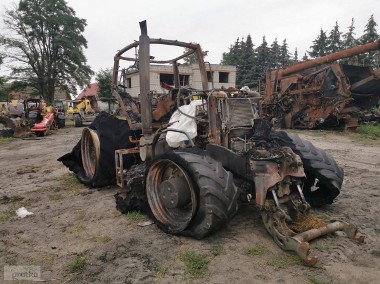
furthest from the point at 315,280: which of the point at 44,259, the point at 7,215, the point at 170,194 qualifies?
the point at 7,215

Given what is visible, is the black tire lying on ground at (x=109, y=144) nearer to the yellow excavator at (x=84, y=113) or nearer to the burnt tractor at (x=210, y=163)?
the burnt tractor at (x=210, y=163)

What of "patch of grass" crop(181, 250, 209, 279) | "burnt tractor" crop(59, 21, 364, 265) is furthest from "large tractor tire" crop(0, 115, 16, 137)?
"patch of grass" crop(181, 250, 209, 279)

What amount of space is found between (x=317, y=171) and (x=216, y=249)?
5.54 feet

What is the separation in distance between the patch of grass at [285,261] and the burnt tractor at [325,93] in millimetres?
9707

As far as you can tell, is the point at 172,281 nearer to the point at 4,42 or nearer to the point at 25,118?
the point at 25,118

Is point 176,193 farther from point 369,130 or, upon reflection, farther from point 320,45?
point 320,45

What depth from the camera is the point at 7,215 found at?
182 inches

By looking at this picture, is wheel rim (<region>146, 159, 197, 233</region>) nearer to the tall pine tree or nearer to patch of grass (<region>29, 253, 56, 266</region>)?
patch of grass (<region>29, 253, 56, 266</region>)

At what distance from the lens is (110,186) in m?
6.04

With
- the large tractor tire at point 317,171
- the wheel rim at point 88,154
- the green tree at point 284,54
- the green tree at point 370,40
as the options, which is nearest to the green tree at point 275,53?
the green tree at point 284,54

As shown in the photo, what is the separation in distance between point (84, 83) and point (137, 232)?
107ft

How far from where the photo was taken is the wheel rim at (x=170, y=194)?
3.79 m

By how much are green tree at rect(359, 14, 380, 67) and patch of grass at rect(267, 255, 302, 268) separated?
2533cm

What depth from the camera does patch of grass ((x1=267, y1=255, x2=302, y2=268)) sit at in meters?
3.05
